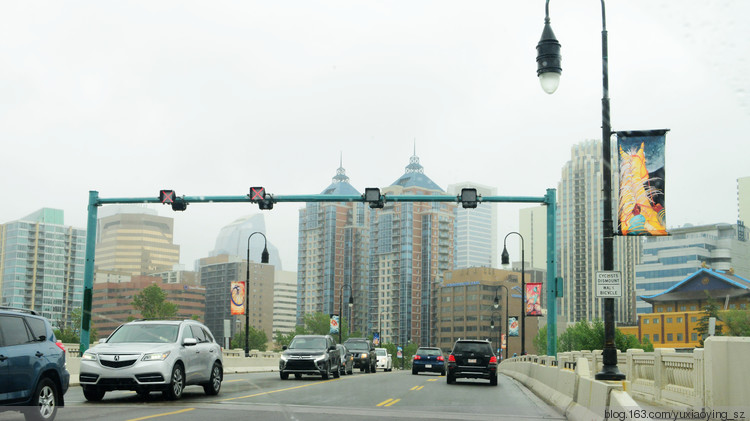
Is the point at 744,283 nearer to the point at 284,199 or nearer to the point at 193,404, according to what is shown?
the point at 284,199

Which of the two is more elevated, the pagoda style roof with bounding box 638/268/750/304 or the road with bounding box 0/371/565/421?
the pagoda style roof with bounding box 638/268/750/304

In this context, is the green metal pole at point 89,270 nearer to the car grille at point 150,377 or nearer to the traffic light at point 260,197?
the traffic light at point 260,197

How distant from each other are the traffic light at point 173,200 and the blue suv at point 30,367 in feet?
64.7

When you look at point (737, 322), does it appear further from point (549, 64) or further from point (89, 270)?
point (549, 64)

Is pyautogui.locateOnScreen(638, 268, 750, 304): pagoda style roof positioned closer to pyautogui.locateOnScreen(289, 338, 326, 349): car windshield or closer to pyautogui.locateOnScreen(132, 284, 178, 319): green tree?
pyautogui.locateOnScreen(132, 284, 178, 319): green tree

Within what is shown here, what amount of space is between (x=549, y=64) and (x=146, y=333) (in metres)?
10.3

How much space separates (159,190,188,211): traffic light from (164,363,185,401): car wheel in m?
16.0

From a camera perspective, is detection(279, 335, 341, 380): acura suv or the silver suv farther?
detection(279, 335, 341, 380): acura suv

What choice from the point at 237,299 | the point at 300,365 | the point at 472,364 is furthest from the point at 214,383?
the point at 237,299

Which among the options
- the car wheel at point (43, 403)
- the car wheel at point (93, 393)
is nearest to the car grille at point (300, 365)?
the car wheel at point (93, 393)

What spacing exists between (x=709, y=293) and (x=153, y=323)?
14984cm

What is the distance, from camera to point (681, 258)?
181250 mm

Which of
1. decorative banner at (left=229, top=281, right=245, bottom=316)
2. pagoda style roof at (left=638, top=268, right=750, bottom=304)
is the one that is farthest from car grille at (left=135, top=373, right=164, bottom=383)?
pagoda style roof at (left=638, top=268, right=750, bottom=304)

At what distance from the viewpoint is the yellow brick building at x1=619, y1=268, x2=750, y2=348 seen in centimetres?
14988
